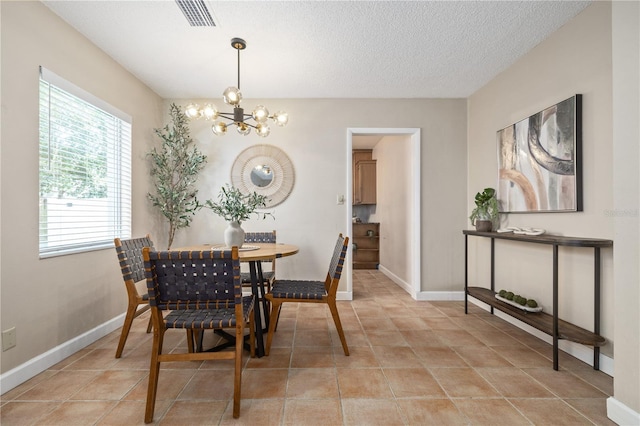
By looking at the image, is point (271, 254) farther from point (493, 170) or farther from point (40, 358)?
point (493, 170)

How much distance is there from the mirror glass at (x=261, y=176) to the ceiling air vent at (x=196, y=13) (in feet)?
5.82

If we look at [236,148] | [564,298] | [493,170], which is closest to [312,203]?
[236,148]

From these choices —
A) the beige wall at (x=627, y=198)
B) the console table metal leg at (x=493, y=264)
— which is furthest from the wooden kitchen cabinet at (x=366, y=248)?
the beige wall at (x=627, y=198)

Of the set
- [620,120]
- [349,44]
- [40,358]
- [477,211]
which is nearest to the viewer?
[620,120]

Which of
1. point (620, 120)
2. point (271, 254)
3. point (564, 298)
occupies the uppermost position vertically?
point (620, 120)

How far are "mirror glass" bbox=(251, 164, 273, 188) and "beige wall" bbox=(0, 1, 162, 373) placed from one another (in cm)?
171

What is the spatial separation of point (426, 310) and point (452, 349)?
107 cm

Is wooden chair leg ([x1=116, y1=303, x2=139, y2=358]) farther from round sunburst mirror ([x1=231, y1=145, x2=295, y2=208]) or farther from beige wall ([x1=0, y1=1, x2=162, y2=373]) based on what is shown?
round sunburst mirror ([x1=231, y1=145, x2=295, y2=208])

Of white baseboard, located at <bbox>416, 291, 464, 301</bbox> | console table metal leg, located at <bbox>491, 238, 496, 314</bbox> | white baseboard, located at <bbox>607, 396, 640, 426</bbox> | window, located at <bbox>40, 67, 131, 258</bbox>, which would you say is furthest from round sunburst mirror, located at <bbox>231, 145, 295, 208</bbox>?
white baseboard, located at <bbox>607, 396, 640, 426</bbox>

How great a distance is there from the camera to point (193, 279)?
1575 mm

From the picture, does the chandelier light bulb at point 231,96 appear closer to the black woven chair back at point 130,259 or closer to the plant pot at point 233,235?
the plant pot at point 233,235

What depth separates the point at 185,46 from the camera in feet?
8.84

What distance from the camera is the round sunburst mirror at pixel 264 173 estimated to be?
3.93 metres

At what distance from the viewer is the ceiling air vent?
2.12 m
